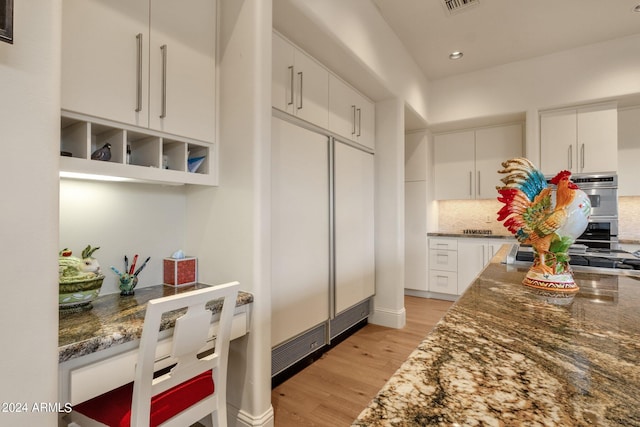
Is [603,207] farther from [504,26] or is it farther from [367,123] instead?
[367,123]

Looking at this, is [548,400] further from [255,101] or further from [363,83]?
[363,83]

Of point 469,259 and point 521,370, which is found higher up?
point 521,370

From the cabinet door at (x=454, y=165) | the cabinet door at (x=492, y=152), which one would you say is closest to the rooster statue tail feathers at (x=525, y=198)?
the cabinet door at (x=492, y=152)

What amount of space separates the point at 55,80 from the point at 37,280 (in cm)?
56

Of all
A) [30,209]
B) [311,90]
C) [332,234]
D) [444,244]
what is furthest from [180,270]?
[444,244]

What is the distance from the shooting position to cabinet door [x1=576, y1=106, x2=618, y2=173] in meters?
3.32

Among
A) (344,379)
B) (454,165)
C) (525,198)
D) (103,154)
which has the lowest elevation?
(344,379)

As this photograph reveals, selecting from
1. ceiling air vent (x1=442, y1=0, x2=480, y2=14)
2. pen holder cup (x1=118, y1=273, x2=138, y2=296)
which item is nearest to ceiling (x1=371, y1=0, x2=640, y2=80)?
ceiling air vent (x1=442, y1=0, x2=480, y2=14)

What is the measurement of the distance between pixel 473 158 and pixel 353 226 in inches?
95.9

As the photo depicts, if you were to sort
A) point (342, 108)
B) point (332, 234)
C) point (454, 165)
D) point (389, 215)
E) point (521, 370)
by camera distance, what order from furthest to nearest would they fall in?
point (454, 165) → point (389, 215) → point (342, 108) → point (332, 234) → point (521, 370)

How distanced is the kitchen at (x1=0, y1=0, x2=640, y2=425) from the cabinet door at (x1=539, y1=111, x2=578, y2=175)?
119 millimetres

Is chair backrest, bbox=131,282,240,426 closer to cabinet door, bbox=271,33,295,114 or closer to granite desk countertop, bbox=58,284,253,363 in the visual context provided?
granite desk countertop, bbox=58,284,253,363

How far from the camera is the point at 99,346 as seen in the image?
998 mm

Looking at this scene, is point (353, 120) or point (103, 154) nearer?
point (103, 154)
